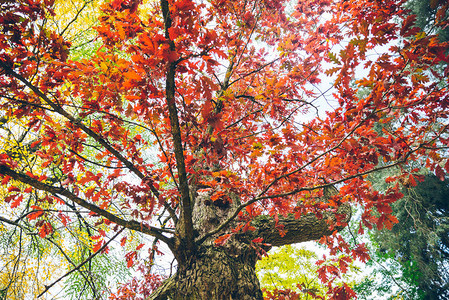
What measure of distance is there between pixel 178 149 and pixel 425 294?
1079 cm

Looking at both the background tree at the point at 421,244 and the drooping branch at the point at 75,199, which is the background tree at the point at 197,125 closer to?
the drooping branch at the point at 75,199

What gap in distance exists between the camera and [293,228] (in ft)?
7.86

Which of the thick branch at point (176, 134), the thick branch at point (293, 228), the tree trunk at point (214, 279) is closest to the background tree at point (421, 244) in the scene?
the thick branch at point (293, 228)

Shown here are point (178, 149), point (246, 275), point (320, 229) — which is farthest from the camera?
point (320, 229)

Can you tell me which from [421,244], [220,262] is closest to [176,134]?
[220,262]

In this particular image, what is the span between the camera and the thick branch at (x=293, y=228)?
7.45 feet

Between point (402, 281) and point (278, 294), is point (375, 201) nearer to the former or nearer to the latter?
point (278, 294)

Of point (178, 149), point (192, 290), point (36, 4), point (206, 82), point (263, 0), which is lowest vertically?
point (192, 290)

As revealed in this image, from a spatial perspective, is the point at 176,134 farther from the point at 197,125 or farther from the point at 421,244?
the point at 421,244

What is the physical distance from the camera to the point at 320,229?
8.43 ft

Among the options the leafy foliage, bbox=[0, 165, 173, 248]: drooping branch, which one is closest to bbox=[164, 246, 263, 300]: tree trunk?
bbox=[0, 165, 173, 248]: drooping branch

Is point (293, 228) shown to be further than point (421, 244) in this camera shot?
No

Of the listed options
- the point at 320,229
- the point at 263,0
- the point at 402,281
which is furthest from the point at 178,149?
the point at 402,281

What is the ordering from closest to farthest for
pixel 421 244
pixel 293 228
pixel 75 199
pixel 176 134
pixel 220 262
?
pixel 176 134 < pixel 75 199 < pixel 220 262 < pixel 293 228 < pixel 421 244
